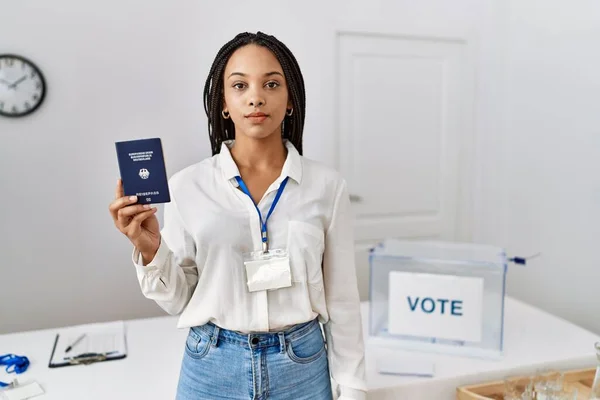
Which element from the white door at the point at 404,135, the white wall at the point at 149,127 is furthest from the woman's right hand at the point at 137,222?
the white door at the point at 404,135

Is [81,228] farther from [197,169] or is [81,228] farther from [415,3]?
[415,3]

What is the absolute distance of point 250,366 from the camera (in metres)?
1.04

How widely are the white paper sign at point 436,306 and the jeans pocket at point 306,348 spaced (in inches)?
23.1

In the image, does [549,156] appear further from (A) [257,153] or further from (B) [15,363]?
(B) [15,363]

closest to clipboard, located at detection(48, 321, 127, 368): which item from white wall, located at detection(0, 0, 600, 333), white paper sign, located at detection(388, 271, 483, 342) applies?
white wall, located at detection(0, 0, 600, 333)

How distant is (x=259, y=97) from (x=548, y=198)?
185 centimetres

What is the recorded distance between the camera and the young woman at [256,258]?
3.43 feet

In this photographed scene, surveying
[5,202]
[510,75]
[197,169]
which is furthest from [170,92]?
[510,75]

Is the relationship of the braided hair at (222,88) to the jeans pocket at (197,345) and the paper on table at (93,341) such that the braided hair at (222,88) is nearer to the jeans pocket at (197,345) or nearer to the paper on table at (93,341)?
the jeans pocket at (197,345)

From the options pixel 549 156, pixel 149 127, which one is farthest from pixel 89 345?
pixel 549 156

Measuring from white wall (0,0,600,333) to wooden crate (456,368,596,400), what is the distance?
30.9 inches

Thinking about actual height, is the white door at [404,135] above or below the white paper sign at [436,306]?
above

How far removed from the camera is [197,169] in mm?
1115

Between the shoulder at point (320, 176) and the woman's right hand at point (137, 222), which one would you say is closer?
the woman's right hand at point (137, 222)
